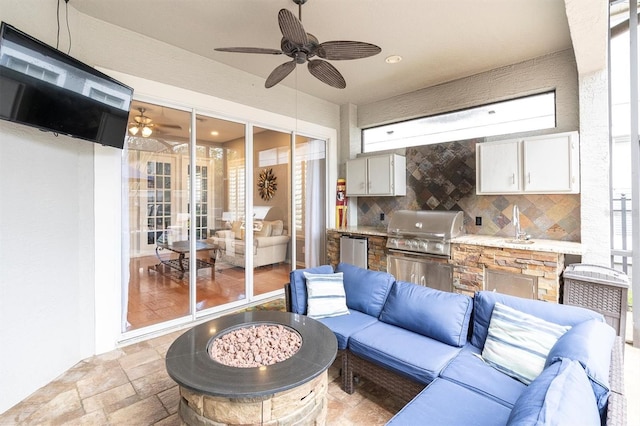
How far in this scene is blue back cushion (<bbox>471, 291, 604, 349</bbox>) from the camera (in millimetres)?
1762

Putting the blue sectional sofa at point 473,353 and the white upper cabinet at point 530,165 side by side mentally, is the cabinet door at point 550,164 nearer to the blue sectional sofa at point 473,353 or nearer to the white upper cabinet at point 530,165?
the white upper cabinet at point 530,165

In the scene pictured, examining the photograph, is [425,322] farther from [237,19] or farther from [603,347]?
[237,19]

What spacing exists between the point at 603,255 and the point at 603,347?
2210 millimetres

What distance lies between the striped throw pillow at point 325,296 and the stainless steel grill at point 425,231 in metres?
1.48

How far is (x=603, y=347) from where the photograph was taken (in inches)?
57.2

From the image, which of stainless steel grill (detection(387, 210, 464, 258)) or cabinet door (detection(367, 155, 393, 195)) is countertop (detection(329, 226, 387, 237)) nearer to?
stainless steel grill (detection(387, 210, 464, 258))

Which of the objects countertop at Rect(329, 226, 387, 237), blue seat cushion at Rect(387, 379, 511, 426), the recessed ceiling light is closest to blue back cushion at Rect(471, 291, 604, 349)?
blue seat cushion at Rect(387, 379, 511, 426)

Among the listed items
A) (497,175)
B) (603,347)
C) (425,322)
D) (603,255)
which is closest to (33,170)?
(425,322)

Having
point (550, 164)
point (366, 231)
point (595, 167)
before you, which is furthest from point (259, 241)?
point (595, 167)

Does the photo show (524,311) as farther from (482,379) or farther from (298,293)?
(298,293)

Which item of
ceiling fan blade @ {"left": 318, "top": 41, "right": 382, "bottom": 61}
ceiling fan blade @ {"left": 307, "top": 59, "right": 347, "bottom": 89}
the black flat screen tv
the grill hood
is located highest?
ceiling fan blade @ {"left": 307, "top": 59, "right": 347, "bottom": 89}

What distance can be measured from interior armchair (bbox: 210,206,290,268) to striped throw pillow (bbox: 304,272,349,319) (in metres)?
1.60

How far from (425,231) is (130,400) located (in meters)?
3.28

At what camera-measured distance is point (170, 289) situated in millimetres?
3592
